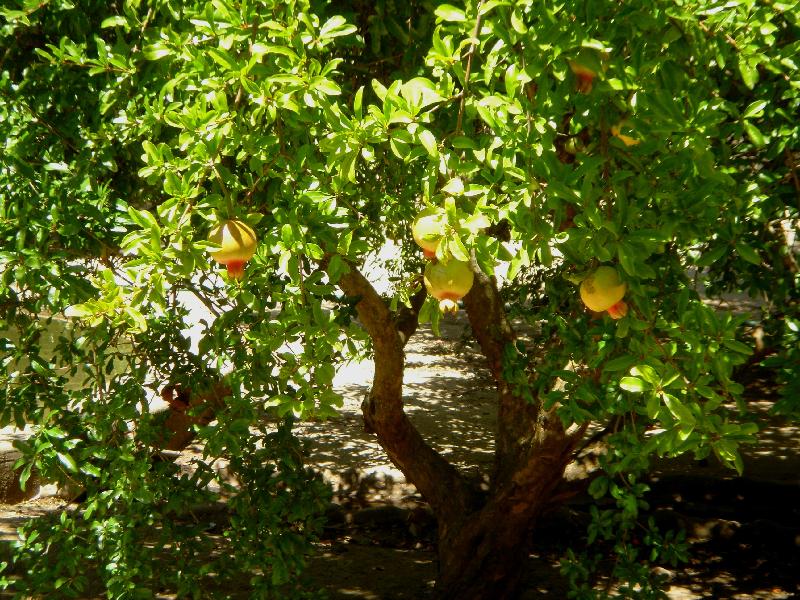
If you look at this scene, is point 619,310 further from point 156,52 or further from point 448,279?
point 156,52

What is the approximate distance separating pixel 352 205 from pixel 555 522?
3.83 meters

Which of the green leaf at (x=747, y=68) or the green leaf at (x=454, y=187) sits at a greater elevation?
the green leaf at (x=747, y=68)

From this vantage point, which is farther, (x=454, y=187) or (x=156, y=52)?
(x=156, y=52)

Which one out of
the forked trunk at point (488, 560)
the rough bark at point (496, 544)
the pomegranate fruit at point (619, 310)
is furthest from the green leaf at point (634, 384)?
the forked trunk at point (488, 560)

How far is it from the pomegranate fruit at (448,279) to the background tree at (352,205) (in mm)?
51

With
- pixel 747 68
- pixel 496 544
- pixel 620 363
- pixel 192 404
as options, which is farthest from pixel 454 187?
pixel 496 544

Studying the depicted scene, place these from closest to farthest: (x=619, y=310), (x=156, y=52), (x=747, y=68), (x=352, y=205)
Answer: (x=747, y=68)
(x=619, y=310)
(x=156, y=52)
(x=352, y=205)

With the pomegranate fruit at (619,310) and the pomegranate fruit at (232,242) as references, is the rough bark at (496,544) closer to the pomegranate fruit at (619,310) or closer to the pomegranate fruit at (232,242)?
the pomegranate fruit at (619,310)

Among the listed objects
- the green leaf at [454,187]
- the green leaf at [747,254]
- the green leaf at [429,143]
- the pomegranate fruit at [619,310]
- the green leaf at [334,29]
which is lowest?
the pomegranate fruit at [619,310]

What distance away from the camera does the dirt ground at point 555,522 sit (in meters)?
5.05

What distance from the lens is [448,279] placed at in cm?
181

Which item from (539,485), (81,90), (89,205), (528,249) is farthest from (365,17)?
(539,485)

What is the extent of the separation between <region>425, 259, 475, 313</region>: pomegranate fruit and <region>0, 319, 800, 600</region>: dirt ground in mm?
3352

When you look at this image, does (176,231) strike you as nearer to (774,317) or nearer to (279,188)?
(279,188)
